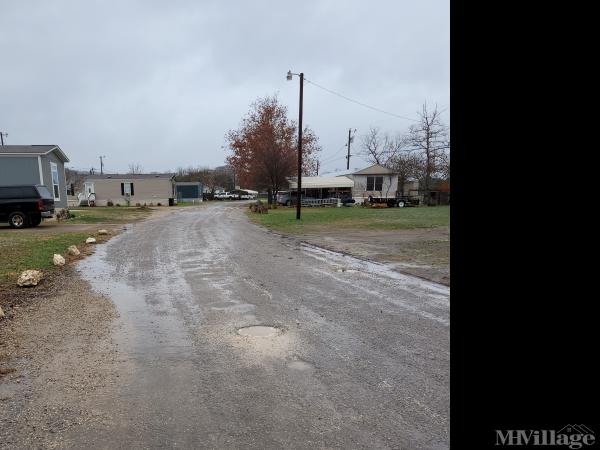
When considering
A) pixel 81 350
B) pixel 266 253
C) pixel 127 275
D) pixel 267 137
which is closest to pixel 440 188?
pixel 267 137

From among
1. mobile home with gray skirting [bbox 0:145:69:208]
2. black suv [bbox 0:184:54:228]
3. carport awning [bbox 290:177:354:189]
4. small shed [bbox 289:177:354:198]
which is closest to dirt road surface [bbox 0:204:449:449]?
black suv [bbox 0:184:54:228]

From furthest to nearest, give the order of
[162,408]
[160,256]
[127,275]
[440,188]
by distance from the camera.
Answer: [440,188] < [160,256] < [127,275] < [162,408]

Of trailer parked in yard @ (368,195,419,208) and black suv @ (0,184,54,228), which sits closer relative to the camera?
black suv @ (0,184,54,228)

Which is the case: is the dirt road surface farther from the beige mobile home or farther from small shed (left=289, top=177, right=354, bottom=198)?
the beige mobile home

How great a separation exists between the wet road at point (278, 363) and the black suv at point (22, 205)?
41.6ft

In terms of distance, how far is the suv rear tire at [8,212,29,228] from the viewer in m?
17.6

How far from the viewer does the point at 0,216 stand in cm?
Answer: 1747

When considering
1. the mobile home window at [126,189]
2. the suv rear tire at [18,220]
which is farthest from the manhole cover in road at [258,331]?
the mobile home window at [126,189]

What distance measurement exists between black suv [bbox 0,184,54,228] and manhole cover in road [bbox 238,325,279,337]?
56.2 ft

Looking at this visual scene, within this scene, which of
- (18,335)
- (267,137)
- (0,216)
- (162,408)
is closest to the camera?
(162,408)

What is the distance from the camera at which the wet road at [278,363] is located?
8.70 feet
